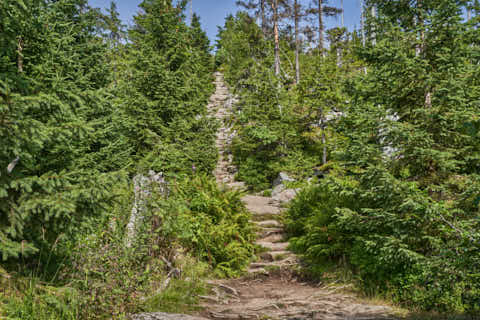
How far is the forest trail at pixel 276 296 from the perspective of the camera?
4043 mm

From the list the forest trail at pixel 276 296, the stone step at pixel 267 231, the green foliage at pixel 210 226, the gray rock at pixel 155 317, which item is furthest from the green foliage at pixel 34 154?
the stone step at pixel 267 231

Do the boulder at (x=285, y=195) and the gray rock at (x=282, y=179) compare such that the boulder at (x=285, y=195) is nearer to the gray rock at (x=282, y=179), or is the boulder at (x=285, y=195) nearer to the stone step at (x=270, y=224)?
the gray rock at (x=282, y=179)

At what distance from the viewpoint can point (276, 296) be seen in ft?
17.0

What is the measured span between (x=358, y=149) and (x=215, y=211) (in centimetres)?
369

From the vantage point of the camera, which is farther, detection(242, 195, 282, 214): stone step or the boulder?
the boulder

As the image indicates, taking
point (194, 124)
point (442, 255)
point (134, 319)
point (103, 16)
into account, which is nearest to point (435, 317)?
point (442, 255)

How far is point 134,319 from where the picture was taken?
3.23 metres

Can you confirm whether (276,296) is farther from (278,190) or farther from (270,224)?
(278,190)

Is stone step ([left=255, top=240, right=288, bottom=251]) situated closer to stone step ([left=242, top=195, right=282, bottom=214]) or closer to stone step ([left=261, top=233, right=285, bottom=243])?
stone step ([left=261, top=233, right=285, bottom=243])

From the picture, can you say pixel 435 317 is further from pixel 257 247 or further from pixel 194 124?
pixel 194 124

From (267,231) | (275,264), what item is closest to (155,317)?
(275,264)

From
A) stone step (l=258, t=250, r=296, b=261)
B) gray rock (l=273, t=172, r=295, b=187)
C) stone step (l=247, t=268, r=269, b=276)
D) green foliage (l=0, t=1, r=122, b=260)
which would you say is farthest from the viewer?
gray rock (l=273, t=172, r=295, b=187)

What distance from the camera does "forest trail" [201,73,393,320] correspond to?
4.04 meters

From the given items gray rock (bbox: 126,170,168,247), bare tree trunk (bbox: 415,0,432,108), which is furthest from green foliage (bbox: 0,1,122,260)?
bare tree trunk (bbox: 415,0,432,108)
